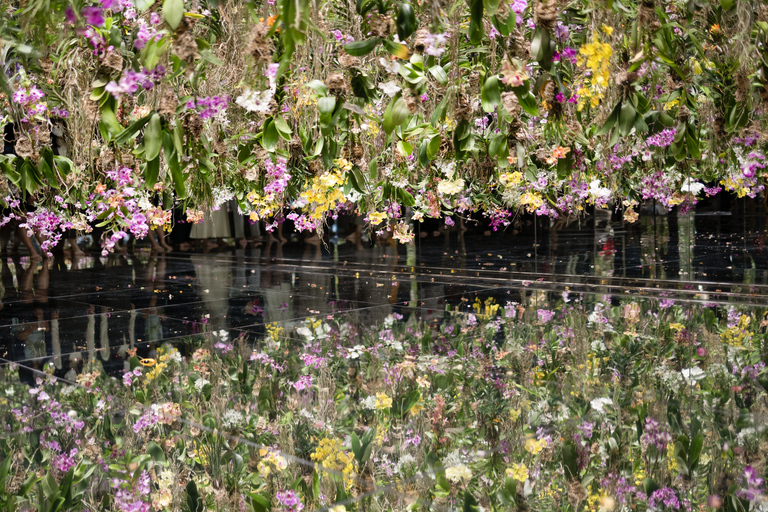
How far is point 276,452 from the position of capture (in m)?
2.59

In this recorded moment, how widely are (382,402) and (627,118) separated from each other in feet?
6.73

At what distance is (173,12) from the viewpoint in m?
0.95

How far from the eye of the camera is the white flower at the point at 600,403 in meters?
2.96

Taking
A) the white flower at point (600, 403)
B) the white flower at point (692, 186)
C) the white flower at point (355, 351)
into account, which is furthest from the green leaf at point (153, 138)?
the white flower at point (692, 186)

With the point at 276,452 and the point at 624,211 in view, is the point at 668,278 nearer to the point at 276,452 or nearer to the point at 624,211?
the point at 624,211

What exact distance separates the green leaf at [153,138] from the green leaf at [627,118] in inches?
32.3

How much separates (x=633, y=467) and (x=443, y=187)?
408 centimetres

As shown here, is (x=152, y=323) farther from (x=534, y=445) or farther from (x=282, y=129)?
(x=282, y=129)

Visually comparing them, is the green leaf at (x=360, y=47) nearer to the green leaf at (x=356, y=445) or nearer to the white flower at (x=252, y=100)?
the white flower at (x=252, y=100)

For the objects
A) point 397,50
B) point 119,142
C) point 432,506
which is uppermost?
point 397,50

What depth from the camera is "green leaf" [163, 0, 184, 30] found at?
37.3 inches

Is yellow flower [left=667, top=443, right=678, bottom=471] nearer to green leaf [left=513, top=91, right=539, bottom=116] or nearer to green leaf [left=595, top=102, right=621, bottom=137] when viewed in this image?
green leaf [left=595, top=102, right=621, bottom=137]

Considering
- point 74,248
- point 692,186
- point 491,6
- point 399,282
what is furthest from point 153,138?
point 74,248

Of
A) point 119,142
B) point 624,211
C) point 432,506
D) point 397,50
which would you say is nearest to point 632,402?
point 432,506
